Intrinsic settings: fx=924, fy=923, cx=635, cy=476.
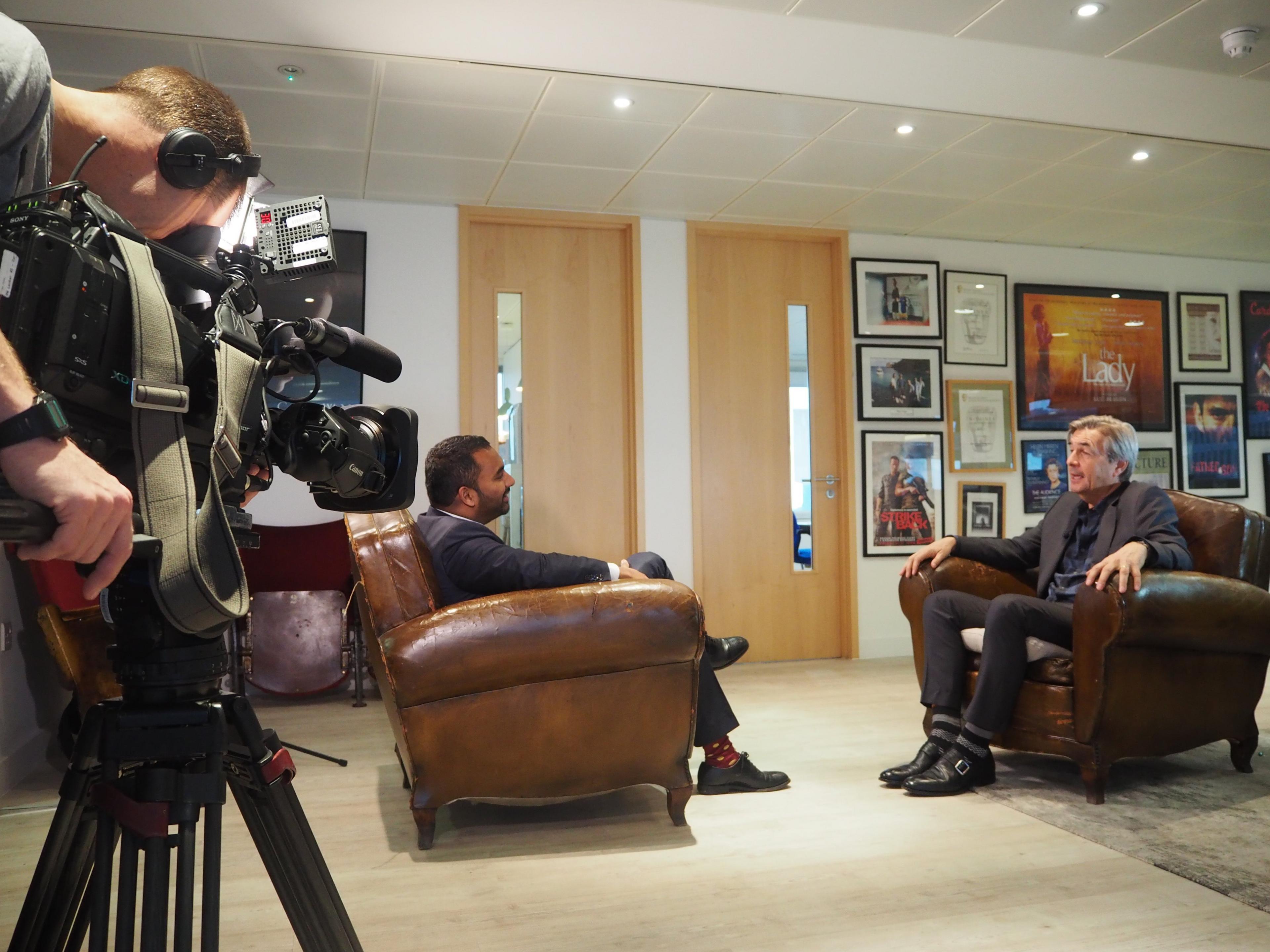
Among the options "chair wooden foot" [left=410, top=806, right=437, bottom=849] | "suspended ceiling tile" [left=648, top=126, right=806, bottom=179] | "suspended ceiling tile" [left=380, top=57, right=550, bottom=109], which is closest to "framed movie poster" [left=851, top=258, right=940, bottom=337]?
"suspended ceiling tile" [left=648, top=126, right=806, bottom=179]

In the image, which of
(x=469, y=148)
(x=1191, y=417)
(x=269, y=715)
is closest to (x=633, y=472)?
(x=469, y=148)

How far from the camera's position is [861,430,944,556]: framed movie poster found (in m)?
5.52

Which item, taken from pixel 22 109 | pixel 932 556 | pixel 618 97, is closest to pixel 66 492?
pixel 22 109

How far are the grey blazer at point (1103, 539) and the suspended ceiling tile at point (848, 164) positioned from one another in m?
1.96

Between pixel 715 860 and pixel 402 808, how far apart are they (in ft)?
3.20

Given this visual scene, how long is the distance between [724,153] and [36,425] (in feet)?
13.3

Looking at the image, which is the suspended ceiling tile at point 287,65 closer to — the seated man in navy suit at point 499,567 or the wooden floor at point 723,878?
the seated man in navy suit at point 499,567

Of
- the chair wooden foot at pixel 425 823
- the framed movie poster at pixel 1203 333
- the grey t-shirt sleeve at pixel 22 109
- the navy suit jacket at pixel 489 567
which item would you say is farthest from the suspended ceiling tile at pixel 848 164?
the grey t-shirt sleeve at pixel 22 109

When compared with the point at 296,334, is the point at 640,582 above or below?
below

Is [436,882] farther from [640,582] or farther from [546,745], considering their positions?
[640,582]

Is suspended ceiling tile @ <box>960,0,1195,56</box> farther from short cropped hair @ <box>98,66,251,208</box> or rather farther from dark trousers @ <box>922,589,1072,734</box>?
short cropped hair @ <box>98,66,251,208</box>

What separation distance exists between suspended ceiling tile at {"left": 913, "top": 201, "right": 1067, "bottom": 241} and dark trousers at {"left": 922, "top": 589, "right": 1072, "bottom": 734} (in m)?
3.03

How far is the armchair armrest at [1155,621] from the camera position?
8.32ft

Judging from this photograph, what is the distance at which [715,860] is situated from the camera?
87.0 inches
